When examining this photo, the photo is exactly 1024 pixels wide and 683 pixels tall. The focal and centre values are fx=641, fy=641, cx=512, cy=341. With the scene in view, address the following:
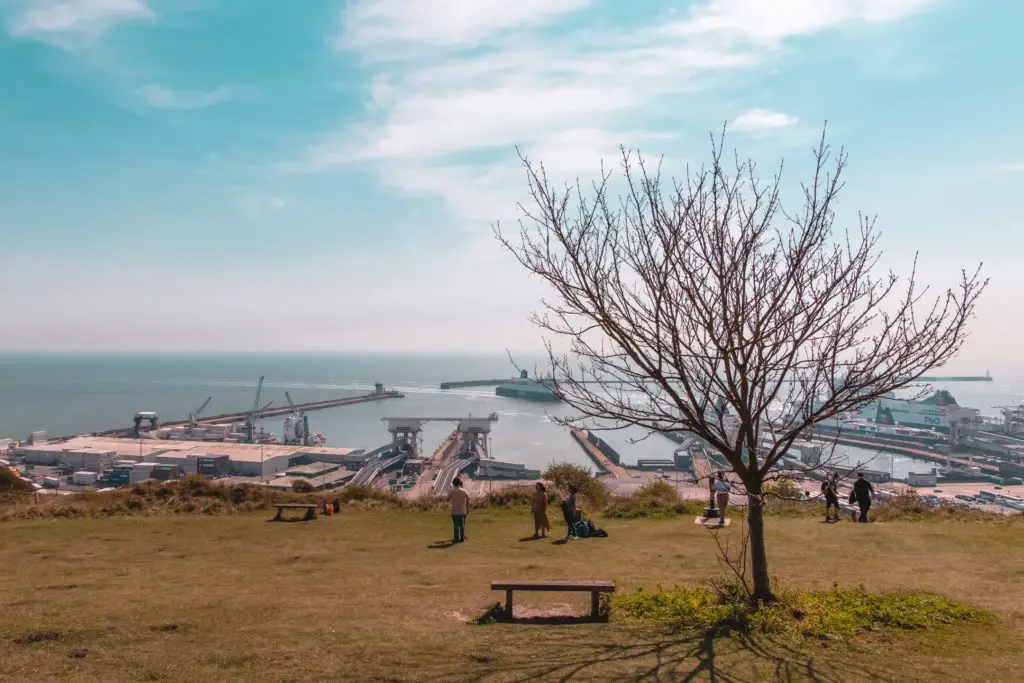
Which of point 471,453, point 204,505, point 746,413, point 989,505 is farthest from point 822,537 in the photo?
point 471,453

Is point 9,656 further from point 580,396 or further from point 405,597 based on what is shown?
point 580,396

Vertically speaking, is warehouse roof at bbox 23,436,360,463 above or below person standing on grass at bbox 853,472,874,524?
below

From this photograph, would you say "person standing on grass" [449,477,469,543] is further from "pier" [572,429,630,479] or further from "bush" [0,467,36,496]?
"pier" [572,429,630,479]

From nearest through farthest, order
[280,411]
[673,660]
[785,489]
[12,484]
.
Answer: [673,660] → [785,489] → [12,484] → [280,411]

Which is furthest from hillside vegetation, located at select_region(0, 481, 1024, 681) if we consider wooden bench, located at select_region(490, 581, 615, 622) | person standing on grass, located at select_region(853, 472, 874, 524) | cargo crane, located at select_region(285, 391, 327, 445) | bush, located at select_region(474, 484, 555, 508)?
cargo crane, located at select_region(285, 391, 327, 445)

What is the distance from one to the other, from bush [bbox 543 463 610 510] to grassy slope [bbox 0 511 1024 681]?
3.20 meters

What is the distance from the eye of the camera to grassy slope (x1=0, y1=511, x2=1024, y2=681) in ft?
15.9

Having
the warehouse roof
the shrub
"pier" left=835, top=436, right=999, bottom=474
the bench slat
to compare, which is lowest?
"pier" left=835, top=436, right=999, bottom=474

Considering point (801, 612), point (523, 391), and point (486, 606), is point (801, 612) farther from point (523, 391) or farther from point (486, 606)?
point (523, 391)

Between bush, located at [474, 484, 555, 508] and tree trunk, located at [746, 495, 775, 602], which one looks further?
bush, located at [474, 484, 555, 508]

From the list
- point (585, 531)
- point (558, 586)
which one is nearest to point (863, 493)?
point (585, 531)

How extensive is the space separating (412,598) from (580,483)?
33.2 ft

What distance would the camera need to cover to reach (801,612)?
603cm

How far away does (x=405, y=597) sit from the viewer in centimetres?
705
